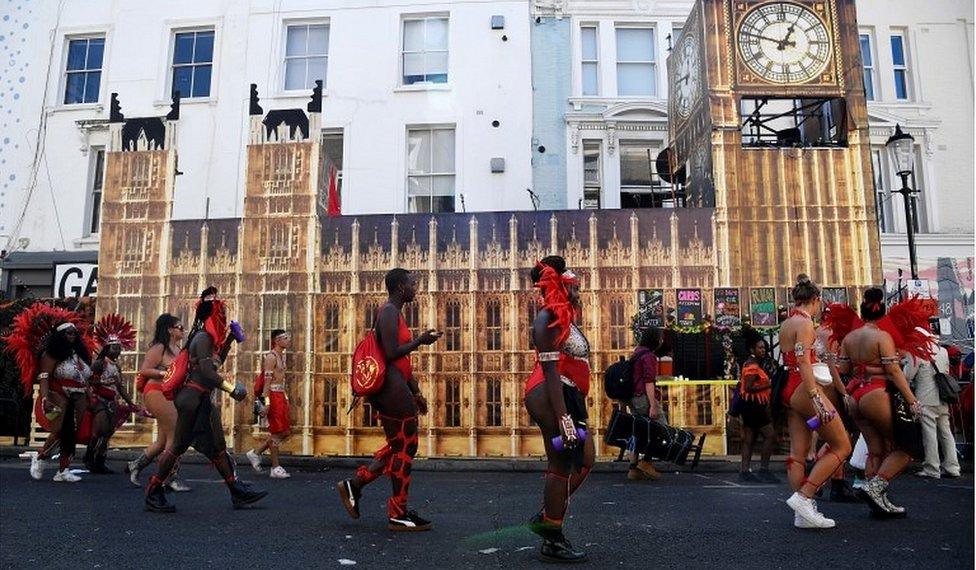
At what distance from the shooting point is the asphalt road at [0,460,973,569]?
16.1ft

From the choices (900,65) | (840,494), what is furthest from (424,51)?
(840,494)

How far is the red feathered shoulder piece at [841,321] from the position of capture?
23.1ft

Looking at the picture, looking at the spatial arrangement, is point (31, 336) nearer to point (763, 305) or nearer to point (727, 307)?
point (727, 307)

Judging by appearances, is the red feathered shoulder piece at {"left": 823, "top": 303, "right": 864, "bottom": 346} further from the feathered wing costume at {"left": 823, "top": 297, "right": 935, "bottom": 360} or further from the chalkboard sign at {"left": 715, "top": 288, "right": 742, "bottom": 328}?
the chalkboard sign at {"left": 715, "top": 288, "right": 742, "bottom": 328}

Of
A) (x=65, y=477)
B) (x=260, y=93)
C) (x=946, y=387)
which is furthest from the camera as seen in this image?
(x=260, y=93)

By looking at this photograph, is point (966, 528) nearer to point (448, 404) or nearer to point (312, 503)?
point (312, 503)

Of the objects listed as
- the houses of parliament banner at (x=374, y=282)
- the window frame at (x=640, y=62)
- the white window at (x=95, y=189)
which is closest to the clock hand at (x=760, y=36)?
the houses of parliament banner at (x=374, y=282)

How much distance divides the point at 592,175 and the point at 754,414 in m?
9.24

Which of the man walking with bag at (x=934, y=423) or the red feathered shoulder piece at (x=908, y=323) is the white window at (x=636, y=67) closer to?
the man walking with bag at (x=934, y=423)

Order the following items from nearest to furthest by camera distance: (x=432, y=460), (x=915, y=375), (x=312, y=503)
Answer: (x=312, y=503), (x=915, y=375), (x=432, y=460)

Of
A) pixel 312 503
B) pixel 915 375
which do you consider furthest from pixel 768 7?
pixel 312 503

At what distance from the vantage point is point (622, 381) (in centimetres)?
953

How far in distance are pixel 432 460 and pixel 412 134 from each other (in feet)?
28.7

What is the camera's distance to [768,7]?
12453mm
